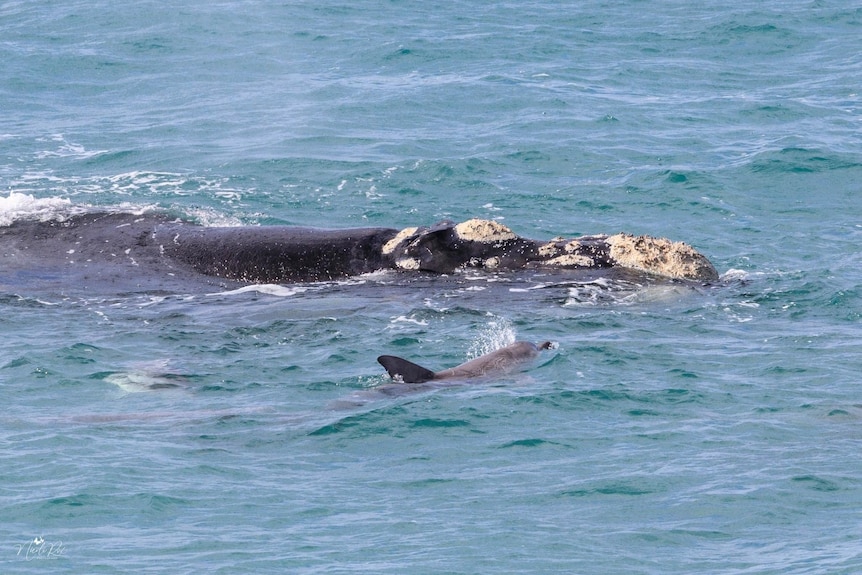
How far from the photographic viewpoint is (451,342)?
55.2 ft

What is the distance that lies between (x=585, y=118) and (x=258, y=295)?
14.2m

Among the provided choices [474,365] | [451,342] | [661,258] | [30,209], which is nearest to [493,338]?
[451,342]

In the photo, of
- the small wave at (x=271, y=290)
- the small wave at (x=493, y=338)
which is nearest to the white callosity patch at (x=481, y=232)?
the small wave at (x=493, y=338)

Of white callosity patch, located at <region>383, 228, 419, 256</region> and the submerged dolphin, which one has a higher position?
white callosity patch, located at <region>383, 228, 419, 256</region>

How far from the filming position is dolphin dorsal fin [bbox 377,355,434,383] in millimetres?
14656

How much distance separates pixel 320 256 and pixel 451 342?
3.39 metres

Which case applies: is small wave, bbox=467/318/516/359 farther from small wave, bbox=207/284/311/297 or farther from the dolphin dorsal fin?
small wave, bbox=207/284/311/297

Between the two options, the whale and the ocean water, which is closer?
the ocean water

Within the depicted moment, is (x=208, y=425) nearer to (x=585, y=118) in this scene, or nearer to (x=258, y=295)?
(x=258, y=295)

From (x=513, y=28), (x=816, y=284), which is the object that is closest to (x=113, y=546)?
(x=816, y=284)

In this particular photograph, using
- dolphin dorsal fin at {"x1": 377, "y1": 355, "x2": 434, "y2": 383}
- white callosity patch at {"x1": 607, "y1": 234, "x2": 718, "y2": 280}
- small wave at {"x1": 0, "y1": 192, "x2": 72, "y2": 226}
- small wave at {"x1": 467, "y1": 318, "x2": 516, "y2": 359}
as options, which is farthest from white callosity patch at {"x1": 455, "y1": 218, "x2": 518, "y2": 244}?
small wave at {"x1": 0, "y1": 192, "x2": 72, "y2": 226}

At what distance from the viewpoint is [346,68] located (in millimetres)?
36844

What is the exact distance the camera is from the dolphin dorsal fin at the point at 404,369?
14.7 metres

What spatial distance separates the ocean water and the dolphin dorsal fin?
1.22ft
